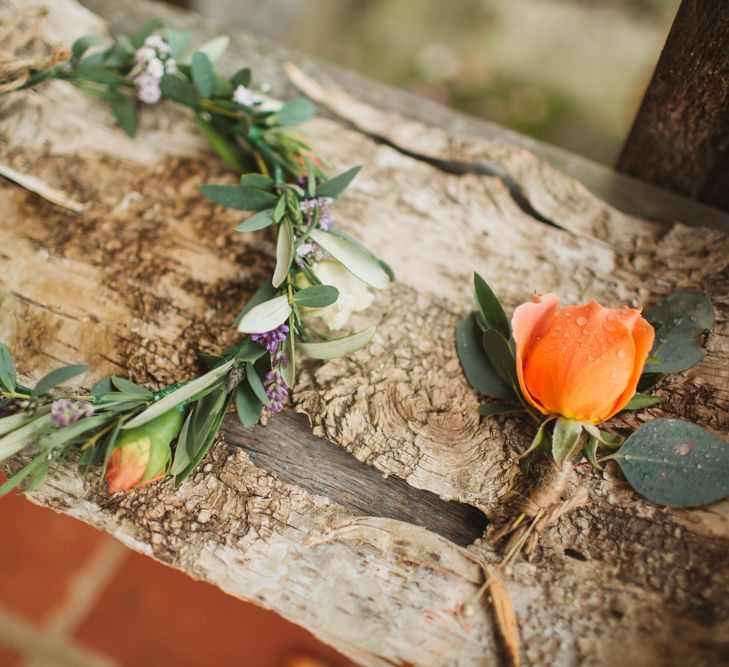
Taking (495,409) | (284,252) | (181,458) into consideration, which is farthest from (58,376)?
(495,409)

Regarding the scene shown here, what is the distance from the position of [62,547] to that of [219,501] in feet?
3.16

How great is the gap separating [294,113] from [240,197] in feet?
0.66

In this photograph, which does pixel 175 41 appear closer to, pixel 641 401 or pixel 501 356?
pixel 501 356

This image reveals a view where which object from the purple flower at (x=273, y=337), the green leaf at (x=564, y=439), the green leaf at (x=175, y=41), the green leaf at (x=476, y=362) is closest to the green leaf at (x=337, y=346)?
the purple flower at (x=273, y=337)

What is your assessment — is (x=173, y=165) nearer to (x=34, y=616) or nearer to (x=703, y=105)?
(x=703, y=105)

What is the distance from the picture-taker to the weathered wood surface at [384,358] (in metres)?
0.67

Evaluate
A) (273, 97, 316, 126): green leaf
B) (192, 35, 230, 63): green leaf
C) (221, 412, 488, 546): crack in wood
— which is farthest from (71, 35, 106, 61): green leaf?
(221, 412, 488, 546): crack in wood

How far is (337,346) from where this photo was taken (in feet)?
2.42

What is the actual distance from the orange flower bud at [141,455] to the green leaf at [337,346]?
19cm

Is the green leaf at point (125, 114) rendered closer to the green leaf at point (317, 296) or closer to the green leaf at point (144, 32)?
the green leaf at point (144, 32)

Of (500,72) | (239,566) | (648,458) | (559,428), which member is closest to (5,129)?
(239,566)

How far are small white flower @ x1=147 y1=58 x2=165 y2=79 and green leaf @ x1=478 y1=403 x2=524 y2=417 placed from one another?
71 centimetres

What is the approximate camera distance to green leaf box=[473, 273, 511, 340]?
2.53 ft

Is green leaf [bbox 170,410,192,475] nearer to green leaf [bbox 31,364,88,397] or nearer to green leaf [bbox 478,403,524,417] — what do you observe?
green leaf [bbox 31,364,88,397]
